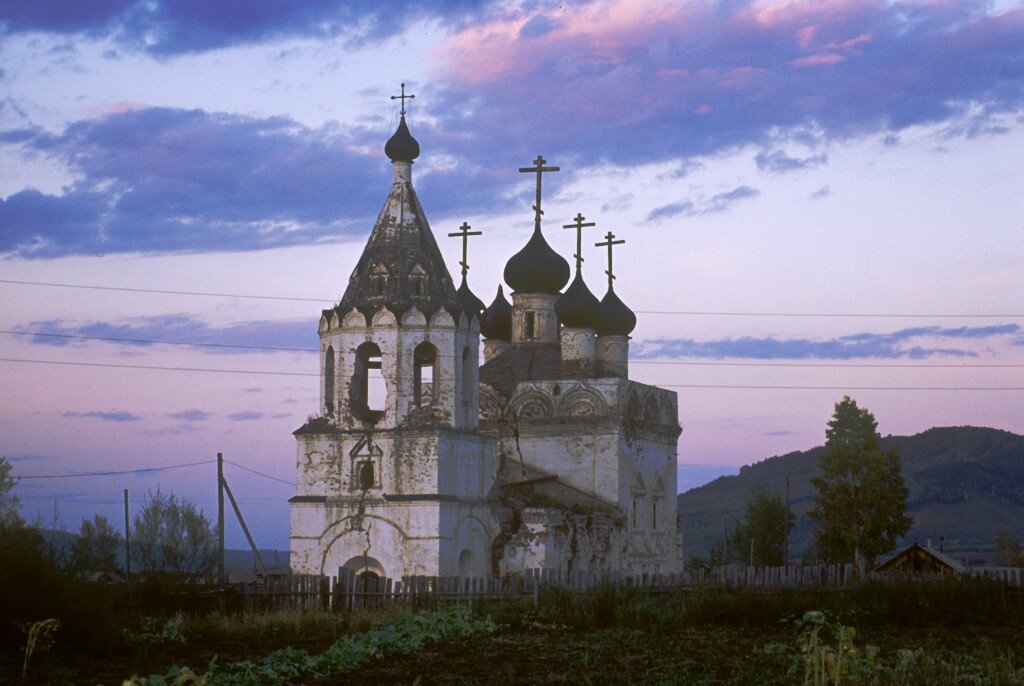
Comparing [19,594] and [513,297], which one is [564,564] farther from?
[19,594]

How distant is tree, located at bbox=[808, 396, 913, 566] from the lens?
1563 inches

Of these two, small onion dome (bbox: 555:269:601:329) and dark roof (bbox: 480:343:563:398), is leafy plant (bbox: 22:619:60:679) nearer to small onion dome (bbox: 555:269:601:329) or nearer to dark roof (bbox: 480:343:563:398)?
dark roof (bbox: 480:343:563:398)

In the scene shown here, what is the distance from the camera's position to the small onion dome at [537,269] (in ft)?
121

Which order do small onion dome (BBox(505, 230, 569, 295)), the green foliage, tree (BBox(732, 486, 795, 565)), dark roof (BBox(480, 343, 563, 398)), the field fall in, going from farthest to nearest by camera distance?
tree (BBox(732, 486, 795, 565))
small onion dome (BBox(505, 230, 569, 295))
dark roof (BBox(480, 343, 563, 398))
the field
the green foliage

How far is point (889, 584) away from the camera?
20.4m

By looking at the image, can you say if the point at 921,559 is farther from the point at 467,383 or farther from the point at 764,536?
the point at 764,536

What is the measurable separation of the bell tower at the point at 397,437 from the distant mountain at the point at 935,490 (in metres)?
71.8

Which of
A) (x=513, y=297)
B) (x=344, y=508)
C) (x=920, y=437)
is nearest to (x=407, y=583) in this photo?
(x=344, y=508)

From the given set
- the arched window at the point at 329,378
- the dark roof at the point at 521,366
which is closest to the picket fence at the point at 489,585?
the arched window at the point at 329,378

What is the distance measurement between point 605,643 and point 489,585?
6627 millimetres

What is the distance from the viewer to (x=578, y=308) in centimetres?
3550

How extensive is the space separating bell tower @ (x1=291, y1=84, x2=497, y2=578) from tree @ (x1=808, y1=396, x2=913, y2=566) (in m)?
14.3

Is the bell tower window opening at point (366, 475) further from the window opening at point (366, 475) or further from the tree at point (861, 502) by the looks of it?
the tree at point (861, 502)

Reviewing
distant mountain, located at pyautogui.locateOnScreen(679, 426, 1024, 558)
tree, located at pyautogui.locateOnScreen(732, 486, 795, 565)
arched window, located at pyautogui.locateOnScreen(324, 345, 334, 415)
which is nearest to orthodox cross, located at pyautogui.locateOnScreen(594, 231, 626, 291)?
arched window, located at pyautogui.locateOnScreen(324, 345, 334, 415)
